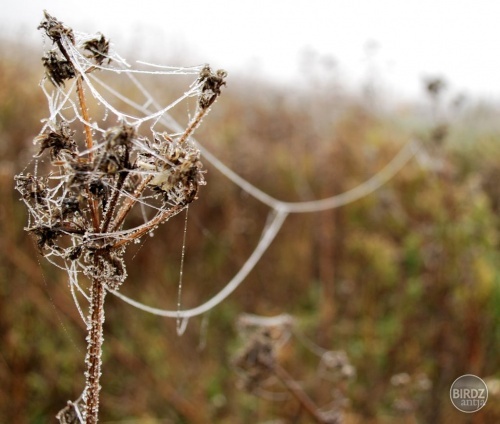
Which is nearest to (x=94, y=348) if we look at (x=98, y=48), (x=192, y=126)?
(x=192, y=126)

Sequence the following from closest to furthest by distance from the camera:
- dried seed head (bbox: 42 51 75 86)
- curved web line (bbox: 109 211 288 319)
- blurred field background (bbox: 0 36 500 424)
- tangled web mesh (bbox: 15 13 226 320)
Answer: tangled web mesh (bbox: 15 13 226 320) → dried seed head (bbox: 42 51 75 86) → blurred field background (bbox: 0 36 500 424) → curved web line (bbox: 109 211 288 319)

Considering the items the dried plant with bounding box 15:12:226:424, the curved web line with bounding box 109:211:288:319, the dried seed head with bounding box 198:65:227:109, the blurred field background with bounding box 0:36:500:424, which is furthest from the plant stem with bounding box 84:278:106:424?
the curved web line with bounding box 109:211:288:319

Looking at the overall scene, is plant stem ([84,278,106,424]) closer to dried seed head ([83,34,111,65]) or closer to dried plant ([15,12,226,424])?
dried plant ([15,12,226,424])

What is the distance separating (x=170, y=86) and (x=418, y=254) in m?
3.51

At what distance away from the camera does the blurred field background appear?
2.96 meters

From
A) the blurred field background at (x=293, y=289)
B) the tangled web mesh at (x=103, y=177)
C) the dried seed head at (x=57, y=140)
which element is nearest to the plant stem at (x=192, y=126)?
the tangled web mesh at (x=103, y=177)

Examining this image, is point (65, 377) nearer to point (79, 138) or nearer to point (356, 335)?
point (79, 138)

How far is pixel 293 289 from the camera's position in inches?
169

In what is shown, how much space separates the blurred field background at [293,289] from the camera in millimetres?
2957

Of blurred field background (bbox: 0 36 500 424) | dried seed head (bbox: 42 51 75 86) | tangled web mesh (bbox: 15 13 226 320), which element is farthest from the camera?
blurred field background (bbox: 0 36 500 424)

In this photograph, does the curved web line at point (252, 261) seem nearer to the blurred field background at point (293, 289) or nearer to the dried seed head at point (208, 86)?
the blurred field background at point (293, 289)

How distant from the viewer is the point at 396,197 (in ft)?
15.8

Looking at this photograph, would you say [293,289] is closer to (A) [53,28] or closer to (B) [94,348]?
(B) [94,348]

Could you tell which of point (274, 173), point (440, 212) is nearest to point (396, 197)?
point (440, 212)
